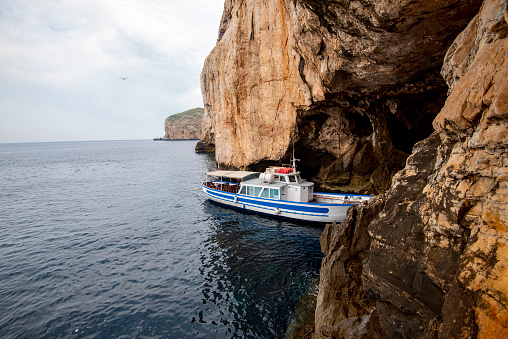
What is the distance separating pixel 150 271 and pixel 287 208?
41.2 feet

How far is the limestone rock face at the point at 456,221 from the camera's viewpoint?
506 centimetres

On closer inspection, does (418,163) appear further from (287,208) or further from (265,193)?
(265,193)

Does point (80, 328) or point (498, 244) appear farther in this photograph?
point (80, 328)

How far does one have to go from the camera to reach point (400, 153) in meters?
24.4

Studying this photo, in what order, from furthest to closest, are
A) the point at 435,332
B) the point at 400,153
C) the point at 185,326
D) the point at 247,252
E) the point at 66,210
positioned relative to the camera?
1. the point at 66,210
2. the point at 400,153
3. the point at 247,252
4. the point at 185,326
5. the point at 435,332

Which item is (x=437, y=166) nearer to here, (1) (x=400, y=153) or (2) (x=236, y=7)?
(1) (x=400, y=153)

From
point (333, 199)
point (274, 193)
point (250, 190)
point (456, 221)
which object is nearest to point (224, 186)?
point (250, 190)

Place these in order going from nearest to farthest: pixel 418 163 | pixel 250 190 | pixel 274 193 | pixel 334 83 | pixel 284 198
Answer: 1. pixel 418 163
2. pixel 334 83
3. pixel 284 198
4. pixel 274 193
5. pixel 250 190

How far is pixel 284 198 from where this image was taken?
25469 millimetres

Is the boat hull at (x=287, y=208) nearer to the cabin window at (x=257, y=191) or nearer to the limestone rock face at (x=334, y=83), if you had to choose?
the cabin window at (x=257, y=191)

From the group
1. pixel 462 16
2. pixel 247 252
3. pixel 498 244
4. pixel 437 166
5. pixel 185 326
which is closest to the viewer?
pixel 498 244

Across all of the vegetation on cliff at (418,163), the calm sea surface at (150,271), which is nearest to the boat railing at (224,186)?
the calm sea surface at (150,271)

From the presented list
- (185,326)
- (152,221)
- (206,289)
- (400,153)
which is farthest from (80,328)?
(400,153)

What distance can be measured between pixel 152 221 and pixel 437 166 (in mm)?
23807
